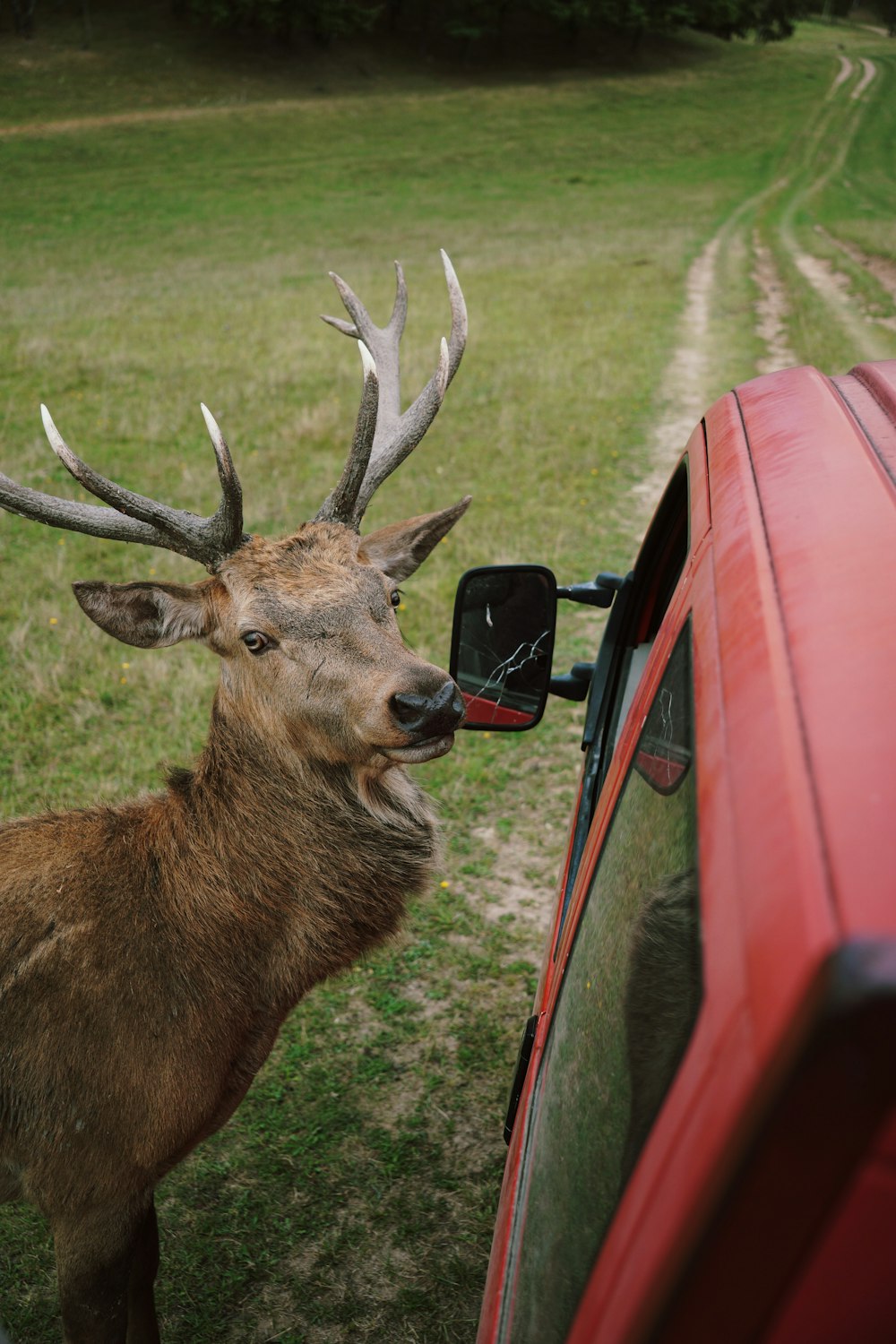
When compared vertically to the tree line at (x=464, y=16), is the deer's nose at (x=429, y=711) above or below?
below

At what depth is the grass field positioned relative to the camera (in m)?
3.18

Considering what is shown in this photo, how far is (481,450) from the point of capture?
32.9 feet

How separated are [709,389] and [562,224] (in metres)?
20.2

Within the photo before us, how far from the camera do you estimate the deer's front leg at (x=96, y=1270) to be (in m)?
2.43

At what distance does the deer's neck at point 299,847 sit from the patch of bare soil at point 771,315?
8.96 m

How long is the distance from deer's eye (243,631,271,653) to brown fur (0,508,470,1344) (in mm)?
29

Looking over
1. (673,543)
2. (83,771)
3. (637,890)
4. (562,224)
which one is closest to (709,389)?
(83,771)

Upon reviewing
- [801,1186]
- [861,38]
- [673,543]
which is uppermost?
[861,38]

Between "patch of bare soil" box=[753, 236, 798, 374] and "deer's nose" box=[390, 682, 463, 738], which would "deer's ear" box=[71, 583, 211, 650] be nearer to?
"deer's nose" box=[390, 682, 463, 738]

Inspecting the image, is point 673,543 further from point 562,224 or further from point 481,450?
point 562,224

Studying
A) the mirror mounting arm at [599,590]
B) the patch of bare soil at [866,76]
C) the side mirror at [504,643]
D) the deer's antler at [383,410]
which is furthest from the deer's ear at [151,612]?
the patch of bare soil at [866,76]

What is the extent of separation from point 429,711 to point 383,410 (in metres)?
1.80

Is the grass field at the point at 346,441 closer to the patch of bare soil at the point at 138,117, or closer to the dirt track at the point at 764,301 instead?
the dirt track at the point at 764,301

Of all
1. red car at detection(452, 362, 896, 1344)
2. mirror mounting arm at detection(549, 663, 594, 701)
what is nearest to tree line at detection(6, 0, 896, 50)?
mirror mounting arm at detection(549, 663, 594, 701)
